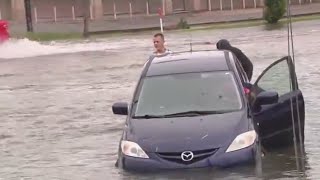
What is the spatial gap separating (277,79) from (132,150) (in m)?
3.17

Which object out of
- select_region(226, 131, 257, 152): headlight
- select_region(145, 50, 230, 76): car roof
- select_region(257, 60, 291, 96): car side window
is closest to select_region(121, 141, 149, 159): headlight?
select_region(226, 131, 257, 152): headlight

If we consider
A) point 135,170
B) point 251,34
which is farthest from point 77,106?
point 251,34

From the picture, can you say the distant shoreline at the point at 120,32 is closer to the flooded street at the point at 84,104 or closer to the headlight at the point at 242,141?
the flooded street at the point at 84,104

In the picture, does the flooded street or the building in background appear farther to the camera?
the building in background

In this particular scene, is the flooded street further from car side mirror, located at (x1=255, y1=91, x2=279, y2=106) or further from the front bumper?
car side mirror, located at (x1=255, y1=91, x2=279, y2=106)

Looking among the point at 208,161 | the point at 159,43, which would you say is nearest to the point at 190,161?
the point at 208,161

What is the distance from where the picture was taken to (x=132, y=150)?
10.4 meters

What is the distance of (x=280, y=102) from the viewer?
39.7 ft

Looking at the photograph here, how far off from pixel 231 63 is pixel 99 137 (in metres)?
4.06

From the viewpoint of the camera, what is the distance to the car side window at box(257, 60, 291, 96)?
12586 mm

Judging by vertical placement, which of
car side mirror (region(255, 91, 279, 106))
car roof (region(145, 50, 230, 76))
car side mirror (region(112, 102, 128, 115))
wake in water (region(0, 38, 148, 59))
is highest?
car roof (region(145, 50, 230, 76))

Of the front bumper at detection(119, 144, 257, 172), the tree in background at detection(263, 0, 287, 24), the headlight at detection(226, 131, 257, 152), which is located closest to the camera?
the front bumper at detection(119, 144, 257, 172)

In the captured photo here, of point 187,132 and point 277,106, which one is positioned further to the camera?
point 277,106

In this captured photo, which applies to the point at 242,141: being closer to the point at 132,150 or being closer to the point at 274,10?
the point at 132,150
